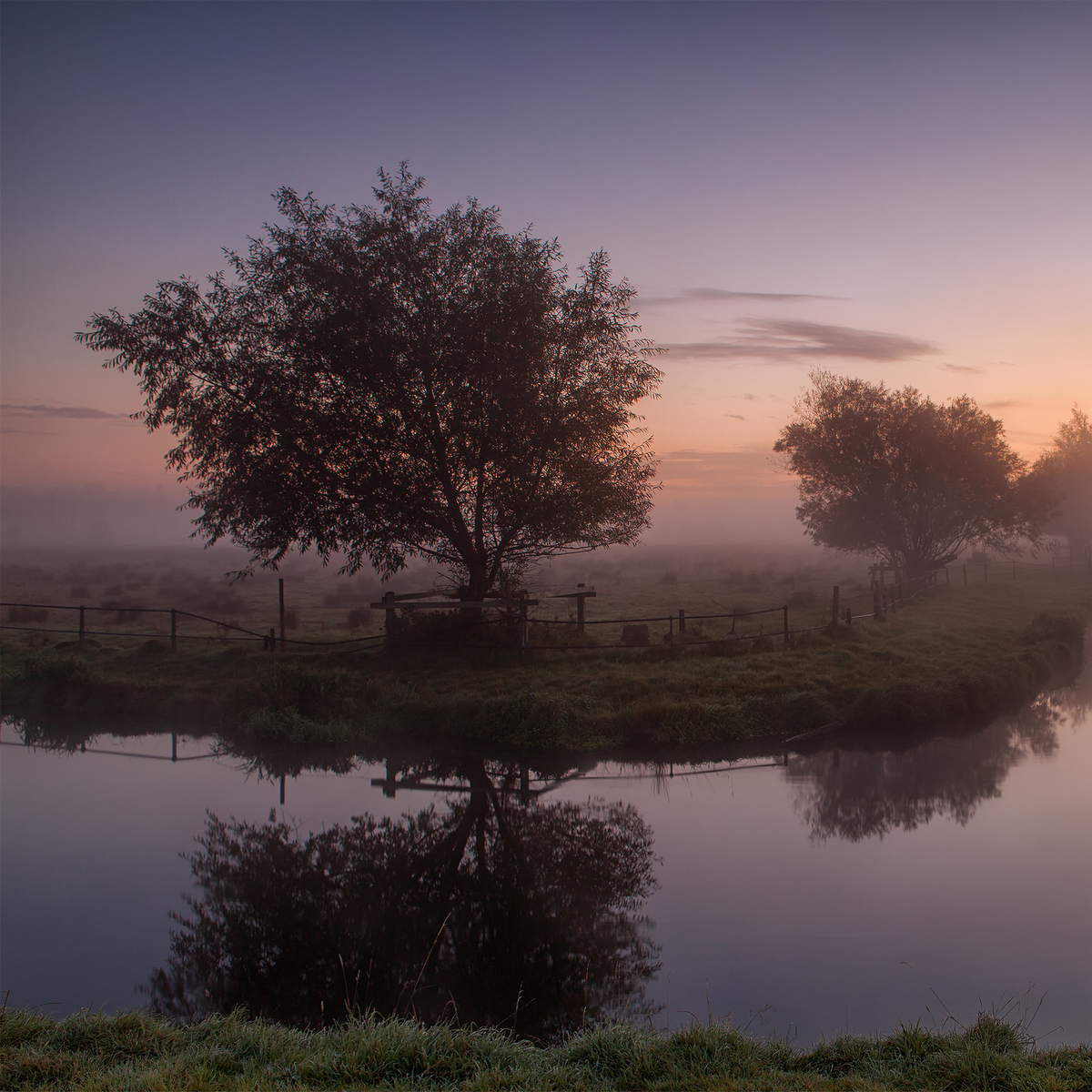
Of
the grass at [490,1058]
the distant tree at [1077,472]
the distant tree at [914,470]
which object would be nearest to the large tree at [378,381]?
the grass at [490,1058]

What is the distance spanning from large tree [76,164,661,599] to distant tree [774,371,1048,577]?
22.5 metres

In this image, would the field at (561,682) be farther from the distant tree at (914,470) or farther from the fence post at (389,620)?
the distant tree at (914,470)

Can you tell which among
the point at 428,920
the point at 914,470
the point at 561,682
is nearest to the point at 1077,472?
the point at 914,470

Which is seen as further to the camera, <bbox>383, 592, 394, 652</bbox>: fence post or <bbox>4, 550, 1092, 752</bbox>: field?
<bbox>383, 592, 394, 652</bbox>: fence post

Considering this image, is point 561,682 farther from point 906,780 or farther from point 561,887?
point 561,887

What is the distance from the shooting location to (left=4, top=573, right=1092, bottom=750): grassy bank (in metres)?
15.1

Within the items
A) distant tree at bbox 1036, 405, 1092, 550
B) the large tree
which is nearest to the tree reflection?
the large tree

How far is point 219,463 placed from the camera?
20484mm

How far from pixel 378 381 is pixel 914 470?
2933cm

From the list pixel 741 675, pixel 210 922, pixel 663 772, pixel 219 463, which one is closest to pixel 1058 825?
pixel 663 772

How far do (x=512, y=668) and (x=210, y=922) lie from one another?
1116cm

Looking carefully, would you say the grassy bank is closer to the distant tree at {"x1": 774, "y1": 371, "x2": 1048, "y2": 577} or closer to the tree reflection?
the tree reflection

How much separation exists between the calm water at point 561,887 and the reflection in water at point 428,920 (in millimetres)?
35

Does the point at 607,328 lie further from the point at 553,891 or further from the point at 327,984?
the point at 327,984
